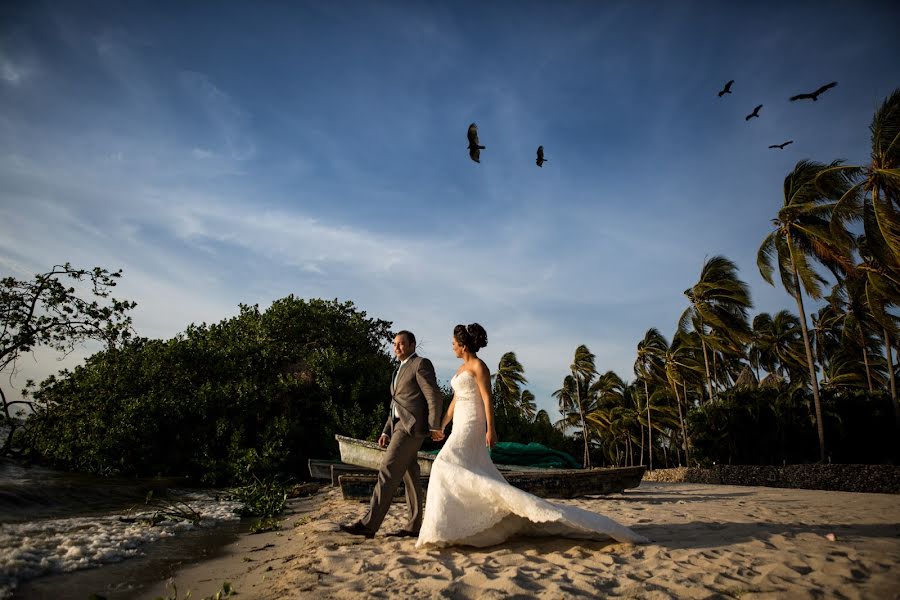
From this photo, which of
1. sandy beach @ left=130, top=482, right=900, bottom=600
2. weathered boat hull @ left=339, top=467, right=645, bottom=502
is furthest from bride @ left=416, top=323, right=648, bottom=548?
weathered boat hull @ left=339, top=467, right=645, bottom=502

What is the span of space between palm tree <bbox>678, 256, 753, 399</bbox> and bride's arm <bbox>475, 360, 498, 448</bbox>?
87.6ft

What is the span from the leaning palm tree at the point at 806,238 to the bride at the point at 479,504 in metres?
18.5

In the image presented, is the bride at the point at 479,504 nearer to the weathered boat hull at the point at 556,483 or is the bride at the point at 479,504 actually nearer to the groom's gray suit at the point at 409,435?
the groom's gray suit at the point at 409,435

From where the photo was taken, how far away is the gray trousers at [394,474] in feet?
14.8

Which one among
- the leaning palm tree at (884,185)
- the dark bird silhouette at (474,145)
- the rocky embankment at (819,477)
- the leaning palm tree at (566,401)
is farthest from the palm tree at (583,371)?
the dark bird silhouette at (474,145)

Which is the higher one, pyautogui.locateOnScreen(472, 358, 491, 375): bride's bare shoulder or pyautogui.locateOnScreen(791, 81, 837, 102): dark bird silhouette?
pyautogui.locateOnScreen(791, 81, 837, 102): dark bird silhouette

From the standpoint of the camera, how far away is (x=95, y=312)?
45.0 ft

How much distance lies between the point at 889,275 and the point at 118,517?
20.8 metres

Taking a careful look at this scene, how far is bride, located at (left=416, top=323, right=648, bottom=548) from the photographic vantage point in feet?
12.6

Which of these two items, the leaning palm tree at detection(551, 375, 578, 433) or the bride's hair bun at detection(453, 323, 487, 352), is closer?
the bride's hair bun at detection(453, 323, 487, 352)

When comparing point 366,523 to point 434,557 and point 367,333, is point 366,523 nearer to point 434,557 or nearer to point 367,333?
point 434,557

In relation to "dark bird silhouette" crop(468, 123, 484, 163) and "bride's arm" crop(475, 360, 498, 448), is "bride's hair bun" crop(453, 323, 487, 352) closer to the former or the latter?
"bride's arm" crop(475, 360, 498, 448)

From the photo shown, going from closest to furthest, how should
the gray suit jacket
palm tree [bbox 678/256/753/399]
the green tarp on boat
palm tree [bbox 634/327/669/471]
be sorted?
the gray suit jacket
the green tarp on boat
palm tree [bbox 678/256/753/399]
palm tree [bbox 634/327/669/471]

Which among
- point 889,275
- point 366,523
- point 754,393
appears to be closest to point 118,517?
point 366,523
